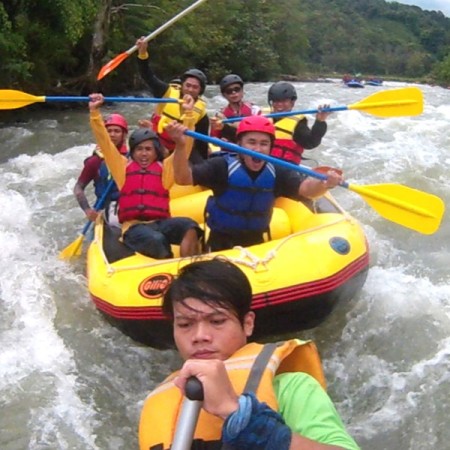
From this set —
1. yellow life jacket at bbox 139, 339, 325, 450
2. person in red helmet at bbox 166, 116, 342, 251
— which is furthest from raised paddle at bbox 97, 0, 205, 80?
yellow life jacket at bbox 139, 339, 325, 450

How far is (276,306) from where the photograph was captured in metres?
3.07

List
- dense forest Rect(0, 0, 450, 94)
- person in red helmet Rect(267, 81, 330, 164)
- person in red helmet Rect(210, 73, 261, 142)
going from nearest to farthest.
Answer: person in red helmet Rect(267, 81, 330, 164)
person in red helmet Rect(210, 73, 261, 142)
dense forest Rect(0, 0, 450, 94)

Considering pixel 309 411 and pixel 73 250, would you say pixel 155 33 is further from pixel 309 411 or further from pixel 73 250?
pixel 309 411

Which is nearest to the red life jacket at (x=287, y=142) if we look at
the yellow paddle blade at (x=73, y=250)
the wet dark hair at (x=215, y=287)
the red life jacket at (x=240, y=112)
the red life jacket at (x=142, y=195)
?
the red life jacket at (x=240, y=112)

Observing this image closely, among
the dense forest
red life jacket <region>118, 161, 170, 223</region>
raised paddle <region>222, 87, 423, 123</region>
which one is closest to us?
red life jacket <region>118, 161, 170, 223</region>

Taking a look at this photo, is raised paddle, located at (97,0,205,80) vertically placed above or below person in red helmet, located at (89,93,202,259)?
above

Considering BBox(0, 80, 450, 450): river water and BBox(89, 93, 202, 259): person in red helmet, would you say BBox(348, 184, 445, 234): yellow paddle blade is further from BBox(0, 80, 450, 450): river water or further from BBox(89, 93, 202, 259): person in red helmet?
BBox(89, 93, 202, 259): person in red helmet

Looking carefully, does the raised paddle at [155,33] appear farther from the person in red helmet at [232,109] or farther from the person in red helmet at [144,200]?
the person in red helmet at [144,200]

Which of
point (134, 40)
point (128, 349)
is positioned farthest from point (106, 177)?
point (134, 40)

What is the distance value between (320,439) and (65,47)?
35.5ft

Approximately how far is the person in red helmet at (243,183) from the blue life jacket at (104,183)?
1.06m

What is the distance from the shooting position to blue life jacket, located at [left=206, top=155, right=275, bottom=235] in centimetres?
327

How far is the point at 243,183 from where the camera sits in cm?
326

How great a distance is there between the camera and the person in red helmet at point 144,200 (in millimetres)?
3562
